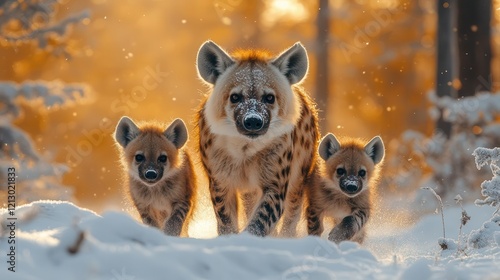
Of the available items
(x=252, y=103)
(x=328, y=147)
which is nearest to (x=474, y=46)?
(x=328, y=147)

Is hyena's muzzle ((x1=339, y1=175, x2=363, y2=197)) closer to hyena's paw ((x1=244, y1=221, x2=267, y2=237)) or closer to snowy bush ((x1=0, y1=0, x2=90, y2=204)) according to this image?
hyena's paw ((x1=244, y1=221, x2=267, y2=237))

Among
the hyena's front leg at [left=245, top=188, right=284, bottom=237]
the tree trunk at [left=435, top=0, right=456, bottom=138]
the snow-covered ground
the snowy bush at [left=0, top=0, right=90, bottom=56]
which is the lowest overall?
the snow-covered ground

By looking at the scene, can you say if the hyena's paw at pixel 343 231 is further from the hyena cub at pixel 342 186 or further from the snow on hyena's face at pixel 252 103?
the snow on hyena's face at pixel 252 103

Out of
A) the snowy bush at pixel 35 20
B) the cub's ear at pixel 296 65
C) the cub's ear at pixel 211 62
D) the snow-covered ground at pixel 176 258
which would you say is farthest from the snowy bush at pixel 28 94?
the snow-covered ground at pixel 176 258

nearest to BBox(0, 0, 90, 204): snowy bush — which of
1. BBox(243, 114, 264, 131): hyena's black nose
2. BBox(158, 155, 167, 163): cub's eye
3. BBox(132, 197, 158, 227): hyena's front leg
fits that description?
BBox(132, 197, 158, 227): hyena's front leg

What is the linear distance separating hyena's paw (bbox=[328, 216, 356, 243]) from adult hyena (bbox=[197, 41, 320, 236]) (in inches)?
21.2

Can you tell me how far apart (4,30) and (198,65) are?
7.81 metres

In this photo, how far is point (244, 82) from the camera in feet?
22.4

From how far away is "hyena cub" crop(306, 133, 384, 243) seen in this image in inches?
300

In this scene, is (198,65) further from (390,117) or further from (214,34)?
(390,117)

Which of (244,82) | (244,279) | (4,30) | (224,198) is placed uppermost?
(4,30)

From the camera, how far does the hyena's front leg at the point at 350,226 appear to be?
7.22 m

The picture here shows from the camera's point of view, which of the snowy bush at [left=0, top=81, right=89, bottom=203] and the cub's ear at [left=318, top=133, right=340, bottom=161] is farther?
the snowy bush at [left=0, top=81, right=89, bottom=203]

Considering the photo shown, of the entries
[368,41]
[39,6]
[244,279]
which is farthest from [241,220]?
[368,41]
